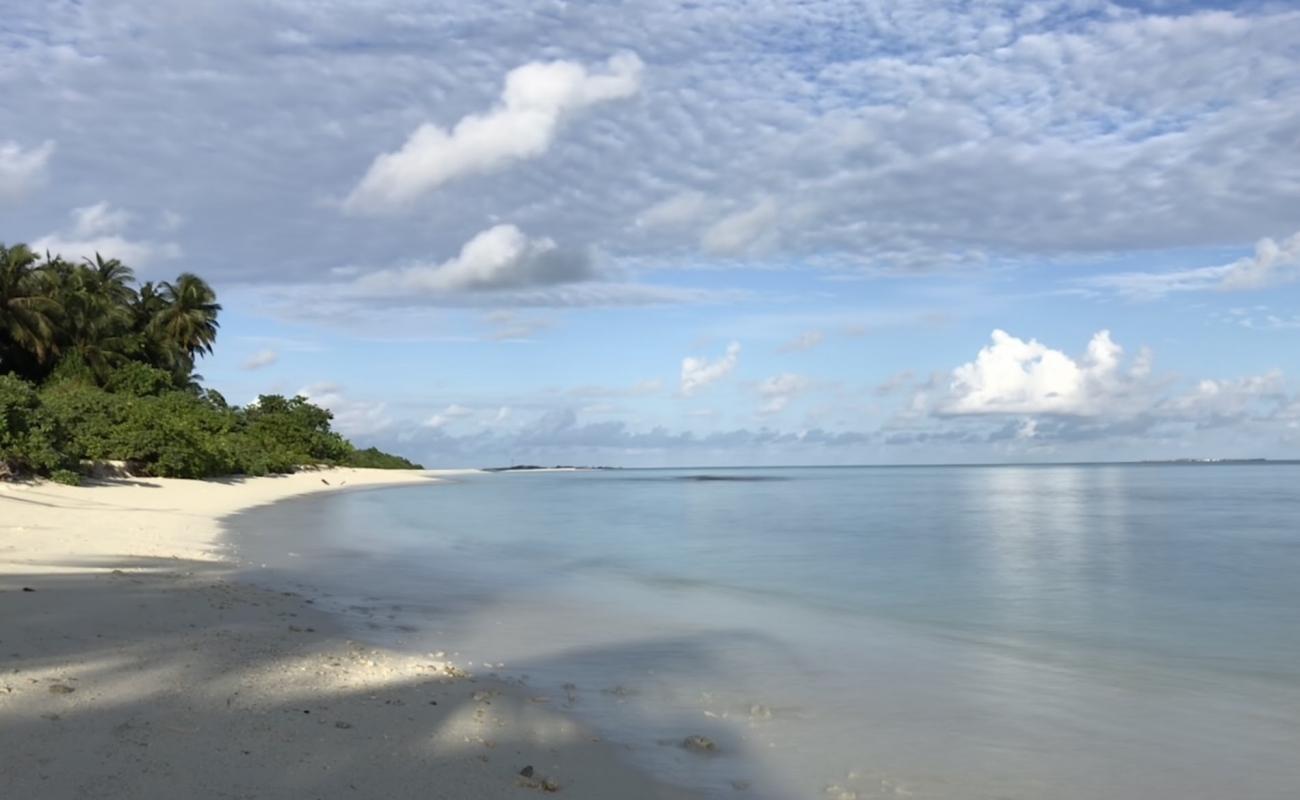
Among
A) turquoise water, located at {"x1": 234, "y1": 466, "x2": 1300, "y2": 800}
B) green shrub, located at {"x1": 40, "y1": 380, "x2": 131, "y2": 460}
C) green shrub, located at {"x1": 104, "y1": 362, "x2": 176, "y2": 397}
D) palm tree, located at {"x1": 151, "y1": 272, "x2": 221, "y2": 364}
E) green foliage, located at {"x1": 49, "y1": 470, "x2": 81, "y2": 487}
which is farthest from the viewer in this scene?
palm tree, located at {"x1": 151, "y1": 272, "x2": 221, "y2": 364}

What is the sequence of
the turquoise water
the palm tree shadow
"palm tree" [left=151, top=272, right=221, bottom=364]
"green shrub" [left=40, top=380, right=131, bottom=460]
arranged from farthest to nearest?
"palm tree" [left=151, top=272, right=221, bottom=364] → "green shrub" [left=40, top=380, right=131, bottom=460] → the turquoise water → the palm tree shadow

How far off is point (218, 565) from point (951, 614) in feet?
37.3

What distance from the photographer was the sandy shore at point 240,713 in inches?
193

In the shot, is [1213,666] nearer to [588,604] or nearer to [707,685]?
[707,685]

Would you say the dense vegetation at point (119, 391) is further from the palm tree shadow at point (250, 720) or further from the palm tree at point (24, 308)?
the palm tree shadow at point (250, 720)

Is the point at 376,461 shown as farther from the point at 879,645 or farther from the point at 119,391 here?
the point at 879,645

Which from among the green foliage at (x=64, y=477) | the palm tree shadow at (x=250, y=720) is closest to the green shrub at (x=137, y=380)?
the green foliage at (x=64, y=477)

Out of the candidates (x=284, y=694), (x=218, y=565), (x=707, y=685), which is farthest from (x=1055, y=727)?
(x=218, y=565)

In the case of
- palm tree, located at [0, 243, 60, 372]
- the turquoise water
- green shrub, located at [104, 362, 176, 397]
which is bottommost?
the turquoise water

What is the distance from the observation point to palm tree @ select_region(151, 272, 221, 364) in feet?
229

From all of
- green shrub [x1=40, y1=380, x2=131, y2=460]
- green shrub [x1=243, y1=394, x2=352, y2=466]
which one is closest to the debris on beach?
green shrub [x1=40, y1=380, x2=131, y2=460]

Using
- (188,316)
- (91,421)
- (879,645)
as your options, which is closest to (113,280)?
(188,316)

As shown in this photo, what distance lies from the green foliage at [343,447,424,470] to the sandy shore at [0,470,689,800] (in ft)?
325

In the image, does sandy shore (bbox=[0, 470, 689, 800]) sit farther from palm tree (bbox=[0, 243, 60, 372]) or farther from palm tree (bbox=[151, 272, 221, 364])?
palm tree (bbox=[151, 272, 221, 364])
